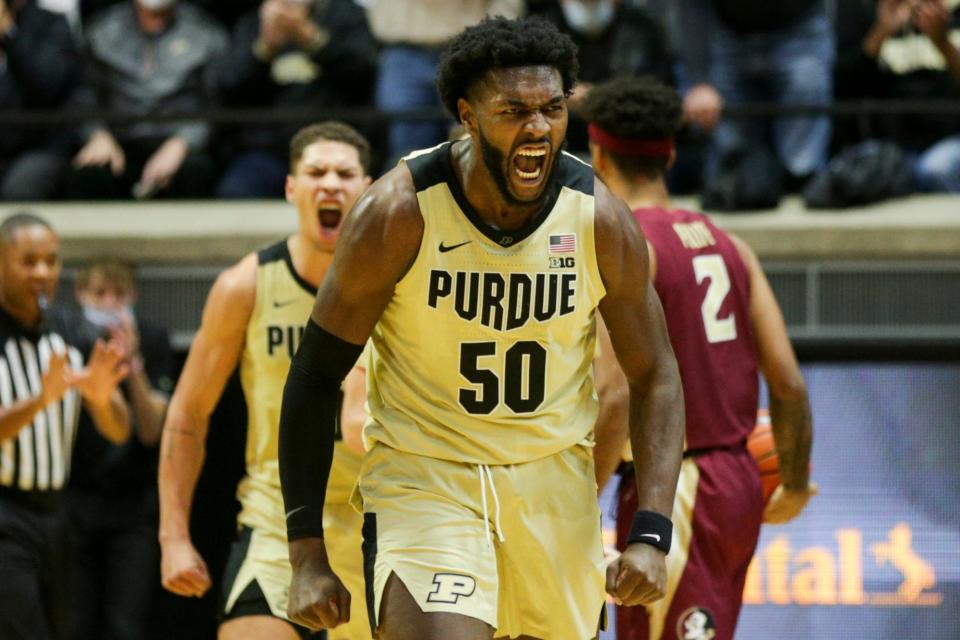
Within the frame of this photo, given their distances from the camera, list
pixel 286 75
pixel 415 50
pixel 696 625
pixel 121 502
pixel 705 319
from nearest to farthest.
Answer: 1. pixel 696 625
2. pixel 705 319
3. pixel 121 502
4. pixel 415 50
5. pixel 286 75

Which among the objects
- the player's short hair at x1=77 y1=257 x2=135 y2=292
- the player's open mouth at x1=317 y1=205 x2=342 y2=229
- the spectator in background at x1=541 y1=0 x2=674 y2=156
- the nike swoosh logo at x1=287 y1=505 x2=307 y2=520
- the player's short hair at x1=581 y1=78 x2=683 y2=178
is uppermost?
the spectator in background at x1=541 y1=0 x2=674 y2=156

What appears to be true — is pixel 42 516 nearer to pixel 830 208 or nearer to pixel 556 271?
pixel 556 271

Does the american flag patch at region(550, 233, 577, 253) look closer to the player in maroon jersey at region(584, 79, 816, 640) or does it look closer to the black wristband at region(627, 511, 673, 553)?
the black wristband at region(627, 511, 673, 553)

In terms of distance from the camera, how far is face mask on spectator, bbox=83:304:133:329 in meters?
7.26

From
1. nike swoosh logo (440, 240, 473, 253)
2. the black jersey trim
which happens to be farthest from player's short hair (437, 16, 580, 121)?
the black jersey trim

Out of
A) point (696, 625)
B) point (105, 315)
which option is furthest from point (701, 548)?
point (105, 315)

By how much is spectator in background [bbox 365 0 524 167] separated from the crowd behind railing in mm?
11

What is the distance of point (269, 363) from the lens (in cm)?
515

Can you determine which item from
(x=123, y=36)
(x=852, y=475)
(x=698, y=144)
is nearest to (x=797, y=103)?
(x=698, y=144)

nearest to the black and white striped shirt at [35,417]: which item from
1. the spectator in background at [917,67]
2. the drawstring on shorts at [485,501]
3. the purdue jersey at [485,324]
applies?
the purdue jersey at [485,324]

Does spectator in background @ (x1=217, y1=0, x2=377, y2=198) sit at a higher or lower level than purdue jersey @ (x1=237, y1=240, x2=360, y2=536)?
higher

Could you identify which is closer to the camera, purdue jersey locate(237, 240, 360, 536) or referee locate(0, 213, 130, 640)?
purdue jersey locate(237, 240, 360, 536)

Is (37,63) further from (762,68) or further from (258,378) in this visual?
(258,378)

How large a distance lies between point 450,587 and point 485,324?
623 mm
